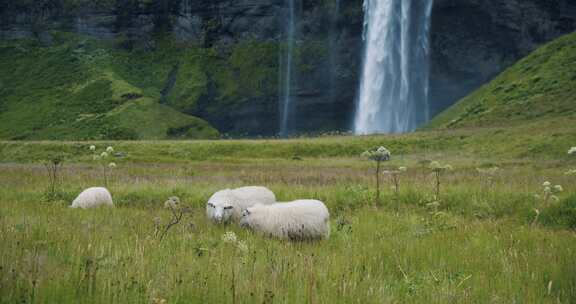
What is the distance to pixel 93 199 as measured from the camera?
12508mm

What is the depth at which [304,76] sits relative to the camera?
99.2m

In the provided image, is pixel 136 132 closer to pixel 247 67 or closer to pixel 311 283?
pixel 247 67

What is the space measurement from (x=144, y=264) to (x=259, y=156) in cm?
3740

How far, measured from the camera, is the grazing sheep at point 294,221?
873 cm

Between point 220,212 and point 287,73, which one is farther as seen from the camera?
point 287,73

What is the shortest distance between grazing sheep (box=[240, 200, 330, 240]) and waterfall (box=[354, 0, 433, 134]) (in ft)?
236

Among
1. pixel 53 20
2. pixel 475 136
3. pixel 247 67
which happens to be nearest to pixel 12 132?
pixel 53 20

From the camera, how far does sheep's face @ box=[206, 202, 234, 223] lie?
10.0 metres

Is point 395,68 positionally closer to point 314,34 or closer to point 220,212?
point 314,34

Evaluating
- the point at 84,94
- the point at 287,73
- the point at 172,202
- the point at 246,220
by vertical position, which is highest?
the point at 287,73

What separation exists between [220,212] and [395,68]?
7824 centimetres

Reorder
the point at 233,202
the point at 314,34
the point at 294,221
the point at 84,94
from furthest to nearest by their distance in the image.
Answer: the point at 314,34, the point at 84,94, the point at 233,202, the point at 294,221

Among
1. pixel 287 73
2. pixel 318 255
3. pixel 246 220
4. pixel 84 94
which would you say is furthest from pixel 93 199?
pixel 287 73

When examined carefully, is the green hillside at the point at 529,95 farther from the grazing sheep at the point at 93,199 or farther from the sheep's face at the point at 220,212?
the grazing sheep at the point at 93,199
